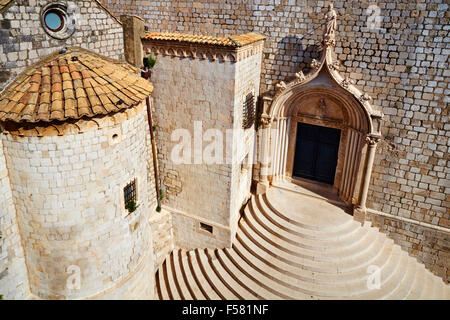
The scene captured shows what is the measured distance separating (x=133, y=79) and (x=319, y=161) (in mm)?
7081

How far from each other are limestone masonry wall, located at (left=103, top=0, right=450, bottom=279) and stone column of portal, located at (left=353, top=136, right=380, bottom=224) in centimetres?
25

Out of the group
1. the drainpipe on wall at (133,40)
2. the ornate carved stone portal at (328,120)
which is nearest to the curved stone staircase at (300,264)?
the ornate carved stone portal at (328,120)

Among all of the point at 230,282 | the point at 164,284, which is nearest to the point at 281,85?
the point at 230,282

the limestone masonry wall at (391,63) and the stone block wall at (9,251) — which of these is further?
the limestone masonry wall at (391,63)

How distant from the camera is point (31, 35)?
6.87 m

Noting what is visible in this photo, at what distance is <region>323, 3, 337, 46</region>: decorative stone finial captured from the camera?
912cm

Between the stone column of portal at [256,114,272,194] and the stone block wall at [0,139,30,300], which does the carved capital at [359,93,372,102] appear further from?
the stone block wall at [0,139,30,300]

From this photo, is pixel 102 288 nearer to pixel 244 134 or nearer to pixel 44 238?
pixel 44 238

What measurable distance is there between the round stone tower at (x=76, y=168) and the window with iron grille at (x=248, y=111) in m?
3.23

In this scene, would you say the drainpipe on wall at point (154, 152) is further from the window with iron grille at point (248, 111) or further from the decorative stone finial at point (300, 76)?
the decorative stone finial at point (300, 76)

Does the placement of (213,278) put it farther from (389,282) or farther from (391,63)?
(391,63)

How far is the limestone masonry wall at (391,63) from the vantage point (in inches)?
346

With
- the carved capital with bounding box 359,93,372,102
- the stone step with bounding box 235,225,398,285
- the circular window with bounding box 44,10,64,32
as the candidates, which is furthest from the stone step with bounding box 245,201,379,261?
the circular window with bounding box 44,10,64,32
